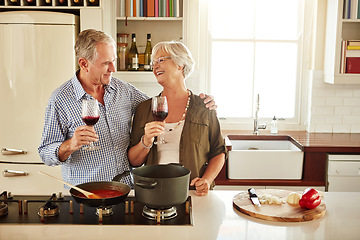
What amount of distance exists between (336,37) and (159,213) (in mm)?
2917

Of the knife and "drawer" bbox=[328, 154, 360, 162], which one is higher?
the knife

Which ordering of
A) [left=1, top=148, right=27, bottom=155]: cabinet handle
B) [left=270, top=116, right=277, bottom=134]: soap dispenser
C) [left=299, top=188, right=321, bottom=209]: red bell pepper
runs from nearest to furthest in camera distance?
1. [left=299, top=188, right=321, bottom=209]: red bell pepper
2. [left=1, top=148, right=27, bottom=155]: cabinet handle
3. [left=270, top=116, right=277, bottom=134]: soap dispenser

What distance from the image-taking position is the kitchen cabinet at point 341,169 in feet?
12.0

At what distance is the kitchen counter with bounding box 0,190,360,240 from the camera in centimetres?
165

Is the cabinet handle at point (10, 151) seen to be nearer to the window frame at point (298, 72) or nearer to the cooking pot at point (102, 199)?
the window frame at point (298, 72)

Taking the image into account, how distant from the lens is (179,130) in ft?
8.00

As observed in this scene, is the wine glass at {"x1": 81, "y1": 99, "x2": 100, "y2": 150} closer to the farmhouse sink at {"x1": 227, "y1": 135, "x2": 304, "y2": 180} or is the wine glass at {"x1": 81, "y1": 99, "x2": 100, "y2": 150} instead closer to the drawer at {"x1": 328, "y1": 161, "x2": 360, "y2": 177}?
the farmhouse sink at {"x1": 227, "y1": 135, "x2": 304, "y2": 180}

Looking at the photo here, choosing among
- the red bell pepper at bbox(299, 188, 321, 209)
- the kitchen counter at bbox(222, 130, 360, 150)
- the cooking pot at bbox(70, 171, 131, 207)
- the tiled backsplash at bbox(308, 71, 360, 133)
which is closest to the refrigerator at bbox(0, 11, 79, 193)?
the kitchen counter at bbox(222, 130, 360, 150)

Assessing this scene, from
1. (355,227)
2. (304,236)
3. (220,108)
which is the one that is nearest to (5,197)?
(304,236)

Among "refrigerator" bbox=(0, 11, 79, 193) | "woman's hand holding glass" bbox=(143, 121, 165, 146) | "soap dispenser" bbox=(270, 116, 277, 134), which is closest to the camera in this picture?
"woman's hand holding glass" bbox=(143, 121, 165, 146)

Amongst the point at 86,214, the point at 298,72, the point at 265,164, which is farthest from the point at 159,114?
the point at 298,72

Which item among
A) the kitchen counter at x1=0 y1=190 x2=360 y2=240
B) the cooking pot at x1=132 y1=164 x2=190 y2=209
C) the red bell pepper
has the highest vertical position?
the cooking pot at x1=132 y1=164 x2=190 y2=209

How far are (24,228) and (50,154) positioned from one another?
58cm

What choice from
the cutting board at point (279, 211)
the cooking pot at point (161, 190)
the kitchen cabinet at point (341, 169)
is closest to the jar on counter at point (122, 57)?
the kitchen cabinet at point (341, 169)
